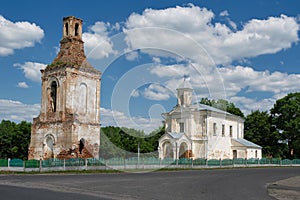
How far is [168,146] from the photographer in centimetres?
4684

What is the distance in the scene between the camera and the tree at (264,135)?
64438 mm

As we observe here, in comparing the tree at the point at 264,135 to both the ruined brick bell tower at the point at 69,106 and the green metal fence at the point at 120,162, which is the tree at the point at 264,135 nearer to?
the green metal fence at the point at 120,162

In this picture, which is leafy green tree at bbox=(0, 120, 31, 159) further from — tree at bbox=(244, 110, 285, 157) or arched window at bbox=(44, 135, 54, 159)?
tree at bbox=(244, 110, 285, 157)

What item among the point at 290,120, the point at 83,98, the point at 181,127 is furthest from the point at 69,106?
the point at 290,120

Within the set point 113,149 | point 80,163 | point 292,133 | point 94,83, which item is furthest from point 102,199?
point 292,133

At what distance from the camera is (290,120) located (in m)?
61.2

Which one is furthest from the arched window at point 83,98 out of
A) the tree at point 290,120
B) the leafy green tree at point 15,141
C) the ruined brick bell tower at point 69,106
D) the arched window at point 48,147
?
the tree at point 290,120

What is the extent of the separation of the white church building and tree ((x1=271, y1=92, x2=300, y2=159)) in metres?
10.0

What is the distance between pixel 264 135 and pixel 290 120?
20.2 ft

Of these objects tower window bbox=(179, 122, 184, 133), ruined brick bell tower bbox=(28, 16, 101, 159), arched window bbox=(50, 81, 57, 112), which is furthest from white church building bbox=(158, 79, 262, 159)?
arched window bbox=(50, 81, 57, 112)

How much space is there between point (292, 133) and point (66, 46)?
42698 mm

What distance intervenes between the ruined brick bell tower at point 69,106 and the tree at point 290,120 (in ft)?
127

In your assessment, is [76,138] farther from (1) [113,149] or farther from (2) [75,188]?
(1) [113,149]

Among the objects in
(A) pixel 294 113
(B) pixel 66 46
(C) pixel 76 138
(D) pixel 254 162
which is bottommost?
(D) pixel 254 162
